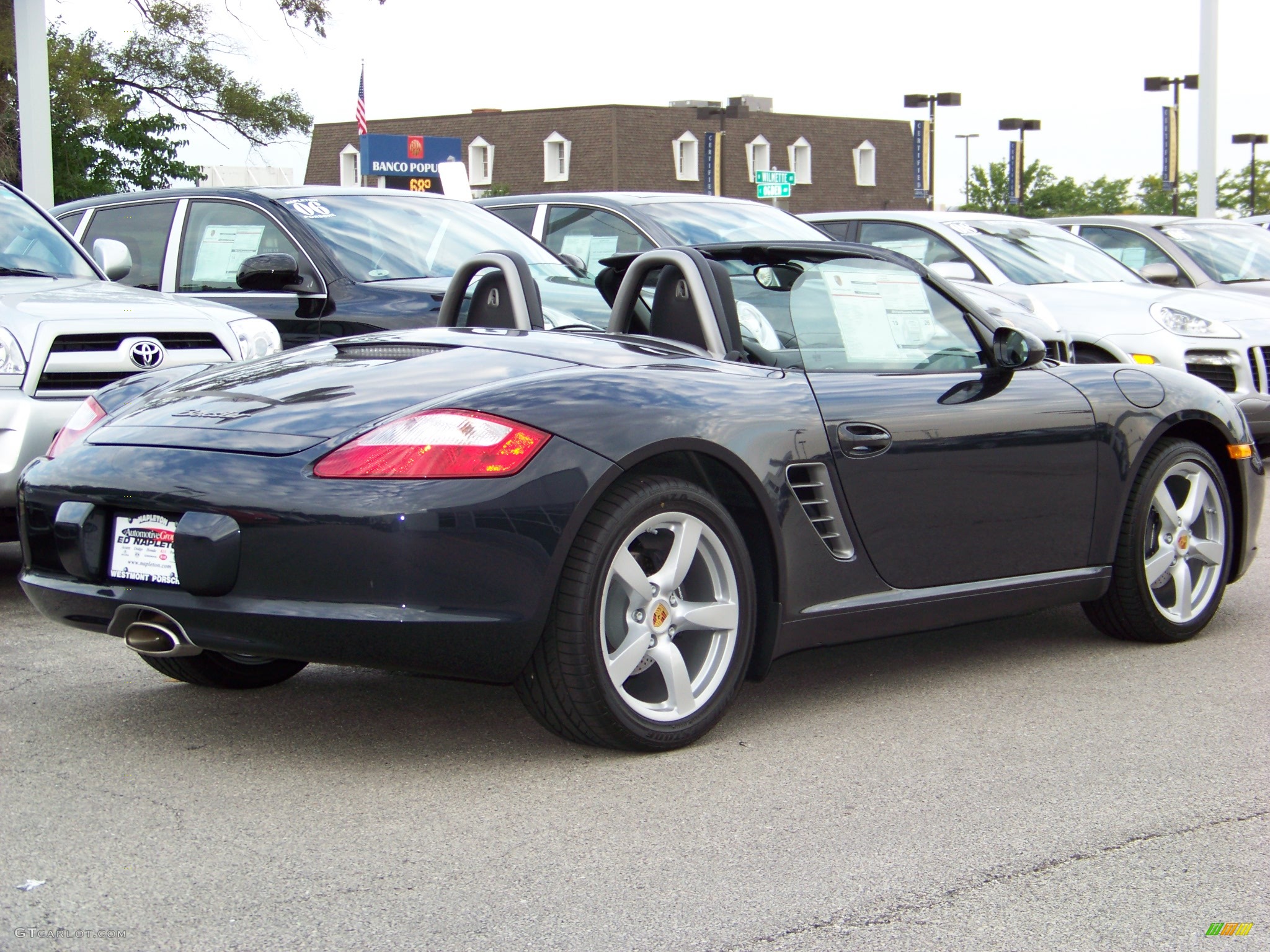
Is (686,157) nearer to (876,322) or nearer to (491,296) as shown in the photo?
(491,296)

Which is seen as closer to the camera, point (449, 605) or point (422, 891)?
point (422, 891)

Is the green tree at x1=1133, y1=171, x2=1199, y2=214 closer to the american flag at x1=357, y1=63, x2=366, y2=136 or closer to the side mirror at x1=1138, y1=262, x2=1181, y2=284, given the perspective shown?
the american flag at x1=357, y1=63, x2=366, y2=136

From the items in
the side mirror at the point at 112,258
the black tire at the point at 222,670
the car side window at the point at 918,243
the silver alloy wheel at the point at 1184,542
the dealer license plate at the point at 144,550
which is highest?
the car side window at the point at 918,243

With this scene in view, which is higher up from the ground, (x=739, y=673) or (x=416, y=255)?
(x=416, y=255)

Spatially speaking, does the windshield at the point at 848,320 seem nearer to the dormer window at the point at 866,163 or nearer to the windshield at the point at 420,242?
the windshield at the point at 420,242

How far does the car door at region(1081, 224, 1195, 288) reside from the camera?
523 inches

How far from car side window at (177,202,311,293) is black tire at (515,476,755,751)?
5.18 meters

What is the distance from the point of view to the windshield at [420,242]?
856 cm

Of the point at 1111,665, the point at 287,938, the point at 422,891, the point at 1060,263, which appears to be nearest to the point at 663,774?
the point at 422,891

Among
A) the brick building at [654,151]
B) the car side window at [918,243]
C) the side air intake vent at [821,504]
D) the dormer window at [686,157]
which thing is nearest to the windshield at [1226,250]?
the car side window at [918,243]

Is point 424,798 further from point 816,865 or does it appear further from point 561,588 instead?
point 816,865

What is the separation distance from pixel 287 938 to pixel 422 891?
1.03 ft

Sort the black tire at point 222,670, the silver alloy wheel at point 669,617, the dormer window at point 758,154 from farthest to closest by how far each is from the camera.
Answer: the dormer window at point 758,154
the black tire at point 222,670
the silver alloy wheel at point 669,617

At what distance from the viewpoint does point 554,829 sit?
3480 millimetres
